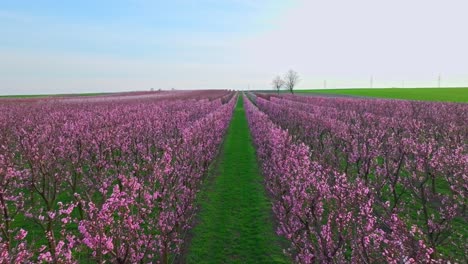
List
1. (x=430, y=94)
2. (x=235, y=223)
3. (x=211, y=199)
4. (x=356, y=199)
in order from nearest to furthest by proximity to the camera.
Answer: (x=356, y=199) → (x=235, y=223) → (x=211, y=199) → (x=430, y=94)

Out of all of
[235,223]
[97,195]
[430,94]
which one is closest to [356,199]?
[235,223]

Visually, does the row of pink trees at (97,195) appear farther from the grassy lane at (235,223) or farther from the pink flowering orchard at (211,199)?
the grassy lane at (235,223)

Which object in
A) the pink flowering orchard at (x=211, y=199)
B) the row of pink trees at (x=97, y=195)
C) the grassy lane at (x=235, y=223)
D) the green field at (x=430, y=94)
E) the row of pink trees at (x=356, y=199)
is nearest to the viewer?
the row of pink trees at (x=97, y=195)

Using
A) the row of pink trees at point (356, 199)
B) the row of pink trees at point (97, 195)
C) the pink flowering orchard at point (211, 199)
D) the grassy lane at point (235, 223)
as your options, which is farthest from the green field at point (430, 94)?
the row of pink trees at point (97, 195)

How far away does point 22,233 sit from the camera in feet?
16.4

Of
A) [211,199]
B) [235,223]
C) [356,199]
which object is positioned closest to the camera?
[356,199]

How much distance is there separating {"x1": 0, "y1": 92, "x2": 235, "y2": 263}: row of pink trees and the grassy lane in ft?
2.96

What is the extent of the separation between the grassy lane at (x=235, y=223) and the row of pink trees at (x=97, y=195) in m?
0.90

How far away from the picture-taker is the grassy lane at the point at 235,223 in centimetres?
1053

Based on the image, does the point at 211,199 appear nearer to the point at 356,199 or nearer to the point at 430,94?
the point at 356,199

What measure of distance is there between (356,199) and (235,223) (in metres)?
6.10

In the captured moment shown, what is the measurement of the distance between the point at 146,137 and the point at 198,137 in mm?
3065

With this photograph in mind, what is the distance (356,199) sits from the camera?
8.03 meters

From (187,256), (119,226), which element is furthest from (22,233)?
(187,256)
